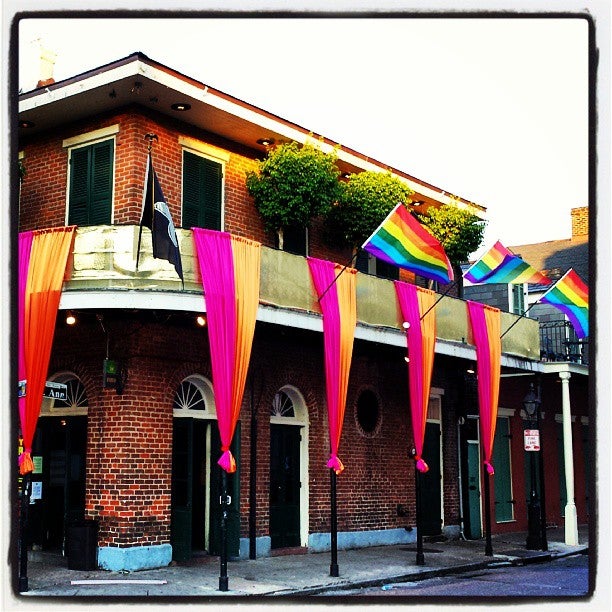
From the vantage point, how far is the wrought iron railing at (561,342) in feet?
78.2

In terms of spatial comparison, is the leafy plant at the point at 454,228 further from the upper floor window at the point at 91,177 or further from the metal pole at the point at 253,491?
the upper floor window at the point at 91,177

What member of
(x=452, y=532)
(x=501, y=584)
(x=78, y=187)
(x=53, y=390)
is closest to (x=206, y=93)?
(x=78, y=187)

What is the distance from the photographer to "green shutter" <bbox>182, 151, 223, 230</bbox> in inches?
607

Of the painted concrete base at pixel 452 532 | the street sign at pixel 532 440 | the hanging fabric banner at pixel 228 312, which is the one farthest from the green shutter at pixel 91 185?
the painted concrete base at pixel 452 532

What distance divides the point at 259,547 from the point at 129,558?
2.85m

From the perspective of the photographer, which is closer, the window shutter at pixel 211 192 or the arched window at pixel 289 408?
the window shutter at pixel 211 192

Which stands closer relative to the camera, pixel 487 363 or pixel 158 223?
pixel 158 223

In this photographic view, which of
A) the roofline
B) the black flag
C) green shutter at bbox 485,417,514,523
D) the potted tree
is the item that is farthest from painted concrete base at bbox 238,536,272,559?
green shutter at bbox 485,417,514,523

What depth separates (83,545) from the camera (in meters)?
13.4

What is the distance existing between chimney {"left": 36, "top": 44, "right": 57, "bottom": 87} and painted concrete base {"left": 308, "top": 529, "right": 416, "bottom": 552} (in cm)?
986

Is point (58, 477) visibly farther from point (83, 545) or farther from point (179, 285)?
point (179, 285)

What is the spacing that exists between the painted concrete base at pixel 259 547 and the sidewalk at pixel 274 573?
19 cm

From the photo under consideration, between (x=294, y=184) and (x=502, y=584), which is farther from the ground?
(x=294, y=184)

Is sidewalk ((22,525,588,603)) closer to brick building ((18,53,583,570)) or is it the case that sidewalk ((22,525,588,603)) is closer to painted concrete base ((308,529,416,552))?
painted concrete base ((308,529,416,552))
